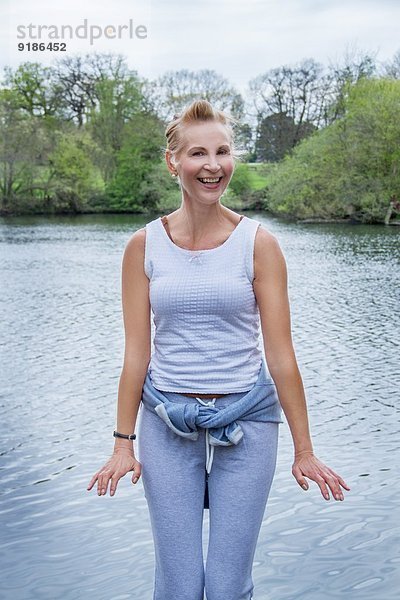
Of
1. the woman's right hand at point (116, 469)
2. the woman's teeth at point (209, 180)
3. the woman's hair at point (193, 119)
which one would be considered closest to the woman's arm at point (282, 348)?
the woman's teeth at point (209, 180)

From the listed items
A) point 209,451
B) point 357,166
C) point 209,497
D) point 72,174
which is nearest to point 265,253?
point 209,451

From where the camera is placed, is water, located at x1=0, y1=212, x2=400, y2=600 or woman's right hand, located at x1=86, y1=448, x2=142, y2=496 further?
water, located at x1=0, y1=212, x2=400, y2=600

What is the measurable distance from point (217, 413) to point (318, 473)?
11.2 inches

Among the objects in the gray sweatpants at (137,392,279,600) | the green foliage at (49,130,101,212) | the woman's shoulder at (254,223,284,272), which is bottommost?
the green foliage at (49,130,101,212)

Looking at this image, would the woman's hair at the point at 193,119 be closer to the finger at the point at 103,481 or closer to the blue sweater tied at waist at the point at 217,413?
the blue sweater tied at waist at the point at 217,413

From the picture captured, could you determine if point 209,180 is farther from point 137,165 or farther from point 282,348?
point 137,165

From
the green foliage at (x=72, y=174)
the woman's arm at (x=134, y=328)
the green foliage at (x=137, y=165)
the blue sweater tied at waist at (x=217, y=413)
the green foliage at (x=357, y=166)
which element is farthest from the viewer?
the green foliage at (x=137, y=165)

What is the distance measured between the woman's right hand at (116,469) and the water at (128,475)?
196cm

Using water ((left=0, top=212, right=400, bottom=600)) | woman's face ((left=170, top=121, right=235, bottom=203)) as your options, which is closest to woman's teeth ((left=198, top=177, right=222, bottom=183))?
woman's face ((left=170, top=121, right=235, bottom=203))

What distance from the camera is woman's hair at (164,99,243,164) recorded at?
225cm

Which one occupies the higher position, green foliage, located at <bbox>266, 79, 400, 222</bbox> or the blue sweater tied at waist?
the blue sweater tied at waist

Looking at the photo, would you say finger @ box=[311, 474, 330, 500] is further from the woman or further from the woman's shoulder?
the woman's shoulder

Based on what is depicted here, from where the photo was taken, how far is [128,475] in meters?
5.86

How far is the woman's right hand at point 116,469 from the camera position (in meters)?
2.31
